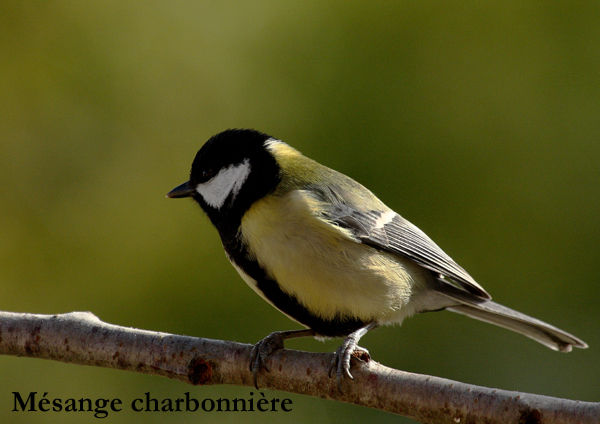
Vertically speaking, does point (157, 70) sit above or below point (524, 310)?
above

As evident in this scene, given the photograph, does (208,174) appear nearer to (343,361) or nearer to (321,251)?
(321,251)

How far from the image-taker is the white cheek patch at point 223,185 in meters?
2.16

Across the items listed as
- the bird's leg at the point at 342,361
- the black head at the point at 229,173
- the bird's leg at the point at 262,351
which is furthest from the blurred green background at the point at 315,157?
the bird's leg at the point at 342,361

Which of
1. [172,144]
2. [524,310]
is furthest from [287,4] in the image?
[524,310]

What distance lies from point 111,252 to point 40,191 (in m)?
0.39

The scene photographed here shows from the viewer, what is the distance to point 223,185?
86.4 inches

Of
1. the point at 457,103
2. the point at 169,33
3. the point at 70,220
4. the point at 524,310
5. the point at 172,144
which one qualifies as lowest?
the point at 524,310

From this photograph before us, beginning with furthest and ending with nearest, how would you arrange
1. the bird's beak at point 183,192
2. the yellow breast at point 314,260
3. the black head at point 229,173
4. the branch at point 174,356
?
the bird's beak at point 183,192, the black head at point 229,173, the yellow breast at point 314,260, the branch at point 174,356

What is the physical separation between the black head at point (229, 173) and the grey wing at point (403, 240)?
244mm

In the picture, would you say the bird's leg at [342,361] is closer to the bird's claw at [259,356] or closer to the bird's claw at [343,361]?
the bird's claw at [343,361]

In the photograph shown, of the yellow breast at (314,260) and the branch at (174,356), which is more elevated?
the yellow breast at (314,260)

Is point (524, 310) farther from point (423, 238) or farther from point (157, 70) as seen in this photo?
point (157, 70)

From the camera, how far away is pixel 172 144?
274 centimetres

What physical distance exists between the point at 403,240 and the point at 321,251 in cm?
39
